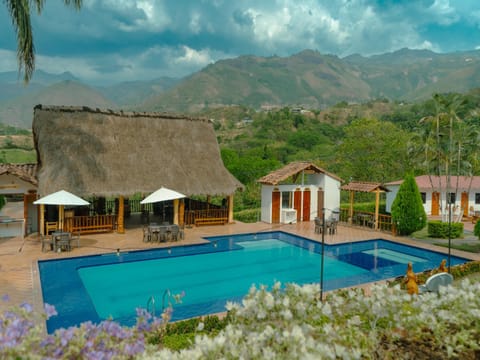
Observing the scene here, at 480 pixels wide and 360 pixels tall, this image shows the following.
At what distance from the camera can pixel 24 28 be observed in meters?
9.86

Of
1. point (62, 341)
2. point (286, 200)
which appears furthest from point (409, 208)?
point (62, 341)

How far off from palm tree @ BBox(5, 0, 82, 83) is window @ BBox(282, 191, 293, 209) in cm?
1173

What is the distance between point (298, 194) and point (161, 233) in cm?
747

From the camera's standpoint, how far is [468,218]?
2148cm

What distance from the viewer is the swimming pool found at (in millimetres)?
8703

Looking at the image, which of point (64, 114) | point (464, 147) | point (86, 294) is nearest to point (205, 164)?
point (64, 114)

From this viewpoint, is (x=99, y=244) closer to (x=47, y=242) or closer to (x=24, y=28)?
(x=47, y=242)

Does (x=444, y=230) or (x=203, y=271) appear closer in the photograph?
(x=203, y=271)

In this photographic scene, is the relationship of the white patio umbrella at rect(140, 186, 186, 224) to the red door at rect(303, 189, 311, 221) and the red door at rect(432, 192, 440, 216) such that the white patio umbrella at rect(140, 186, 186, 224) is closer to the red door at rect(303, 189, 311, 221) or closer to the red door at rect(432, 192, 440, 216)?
the red door at rect(303, 189, 311, 221)

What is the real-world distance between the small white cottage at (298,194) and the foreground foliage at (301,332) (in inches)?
529

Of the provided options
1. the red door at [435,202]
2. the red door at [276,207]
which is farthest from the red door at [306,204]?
the red door at [435,202]

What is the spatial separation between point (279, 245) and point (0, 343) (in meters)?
13.2

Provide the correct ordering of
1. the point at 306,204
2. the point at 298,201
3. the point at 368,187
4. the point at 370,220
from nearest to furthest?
1. the point at 368,187
2. the point at 370,220
3. the point at 298,201
4. the point at 306,204

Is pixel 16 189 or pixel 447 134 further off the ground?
pixel 447 134
